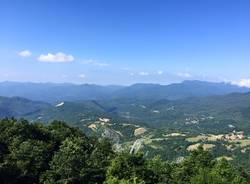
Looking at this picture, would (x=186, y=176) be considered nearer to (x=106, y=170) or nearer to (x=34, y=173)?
(x=106, y=170)

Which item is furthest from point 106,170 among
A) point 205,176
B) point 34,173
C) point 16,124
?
point 16,124

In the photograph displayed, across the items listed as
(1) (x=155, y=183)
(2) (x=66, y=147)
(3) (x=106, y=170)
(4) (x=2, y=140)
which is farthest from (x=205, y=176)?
(4) (x=2, y=140)

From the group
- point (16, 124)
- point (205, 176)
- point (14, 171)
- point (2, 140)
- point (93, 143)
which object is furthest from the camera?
point (93, 143)

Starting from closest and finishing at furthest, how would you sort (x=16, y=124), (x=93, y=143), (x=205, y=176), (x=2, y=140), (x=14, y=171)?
1. (x=205, y=176)
2. (x=14, y=171)
3. (x=2, y=140)
4. (x=16, y=124)
5. (x=93, y=143)

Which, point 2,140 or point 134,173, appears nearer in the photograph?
point 134,173

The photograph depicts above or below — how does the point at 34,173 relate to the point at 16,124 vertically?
below

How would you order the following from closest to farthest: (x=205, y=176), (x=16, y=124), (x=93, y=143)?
(x=205, y=176)
(x=16, y=124)
(x=93, y=143)

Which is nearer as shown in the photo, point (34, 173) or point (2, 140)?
point (34, 173)

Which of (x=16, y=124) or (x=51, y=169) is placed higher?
(x=16, y=124)

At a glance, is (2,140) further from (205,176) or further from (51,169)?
(205,176)
